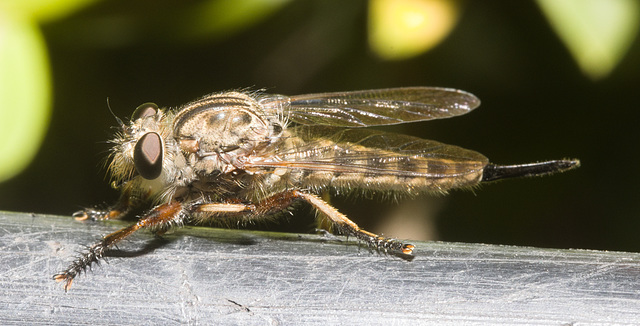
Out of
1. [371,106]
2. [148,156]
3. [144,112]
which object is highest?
[371,106]

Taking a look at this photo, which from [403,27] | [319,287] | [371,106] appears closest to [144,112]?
[371,106]

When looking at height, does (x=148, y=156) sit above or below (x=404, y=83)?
below

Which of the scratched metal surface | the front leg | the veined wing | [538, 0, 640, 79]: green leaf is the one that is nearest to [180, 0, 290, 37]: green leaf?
the veined wing

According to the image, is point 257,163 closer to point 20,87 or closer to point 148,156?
point 148,156

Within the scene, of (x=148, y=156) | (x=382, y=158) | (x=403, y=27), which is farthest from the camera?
(x=403, y=27)

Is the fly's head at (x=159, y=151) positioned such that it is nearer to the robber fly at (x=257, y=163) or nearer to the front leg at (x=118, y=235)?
the robber fly at (x=257, y=163)

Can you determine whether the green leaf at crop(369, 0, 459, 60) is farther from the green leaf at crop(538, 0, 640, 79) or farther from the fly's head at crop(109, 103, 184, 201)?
the fly's head at crop(109, 103, 184, 201)

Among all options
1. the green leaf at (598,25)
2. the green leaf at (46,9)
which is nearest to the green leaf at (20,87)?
the green leaf at (46,9)

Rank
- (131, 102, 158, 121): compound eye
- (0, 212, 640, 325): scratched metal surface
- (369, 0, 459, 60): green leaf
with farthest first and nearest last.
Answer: (369, 0, 459, 60): green leaf → (131, 102, 158, 121): compound eye → (0, 212, 640, 325): scratched metal surface
